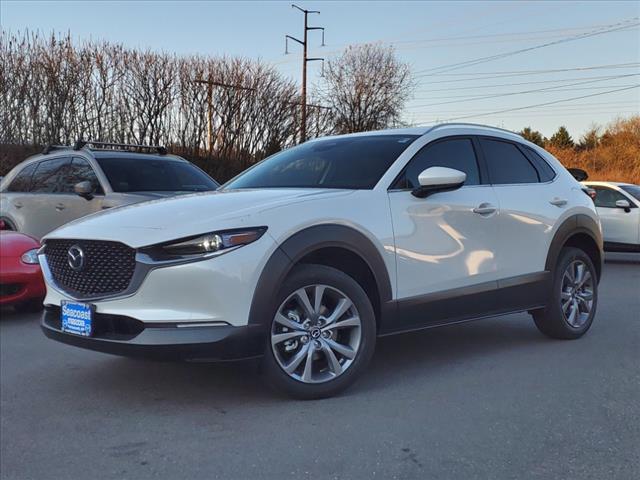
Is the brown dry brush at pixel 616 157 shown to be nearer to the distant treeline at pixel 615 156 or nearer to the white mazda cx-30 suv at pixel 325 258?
the distant treeline at pixel 615 156

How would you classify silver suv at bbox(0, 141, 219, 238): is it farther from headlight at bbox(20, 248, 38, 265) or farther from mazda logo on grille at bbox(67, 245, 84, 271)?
mazda logo on grille at bbox(67, 245, 84, 271)

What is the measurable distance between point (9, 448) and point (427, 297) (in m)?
2.50

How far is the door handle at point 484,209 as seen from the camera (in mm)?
4789

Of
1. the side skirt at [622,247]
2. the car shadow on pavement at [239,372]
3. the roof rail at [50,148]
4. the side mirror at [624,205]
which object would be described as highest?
the roof rail at [50,148]

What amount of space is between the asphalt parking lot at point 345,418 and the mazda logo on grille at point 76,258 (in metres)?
0.79

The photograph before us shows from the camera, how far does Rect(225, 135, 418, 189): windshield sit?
457cm

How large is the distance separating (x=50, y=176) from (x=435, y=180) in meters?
6.25

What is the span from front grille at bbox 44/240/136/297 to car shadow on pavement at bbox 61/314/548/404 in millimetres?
689

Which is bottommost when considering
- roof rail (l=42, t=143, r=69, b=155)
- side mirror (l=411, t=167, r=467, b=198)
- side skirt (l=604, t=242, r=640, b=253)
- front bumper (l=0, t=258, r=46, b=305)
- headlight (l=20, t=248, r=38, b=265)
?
side skirt (l=604, t=242, r=640, b=253)

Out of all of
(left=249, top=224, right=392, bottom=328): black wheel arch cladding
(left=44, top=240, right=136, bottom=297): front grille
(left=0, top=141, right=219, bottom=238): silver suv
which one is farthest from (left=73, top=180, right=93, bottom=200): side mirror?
(left=249, top=224, right=392, bottom=328): black wheel arch cladding

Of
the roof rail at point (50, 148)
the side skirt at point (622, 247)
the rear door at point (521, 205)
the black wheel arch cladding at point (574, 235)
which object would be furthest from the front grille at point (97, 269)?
the side skirt at point (622, 247)

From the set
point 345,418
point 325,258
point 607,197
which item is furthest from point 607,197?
point 345,418

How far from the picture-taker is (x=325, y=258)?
13.5 ft

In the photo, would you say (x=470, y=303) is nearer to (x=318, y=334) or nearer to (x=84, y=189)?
(x=318, y=334)
